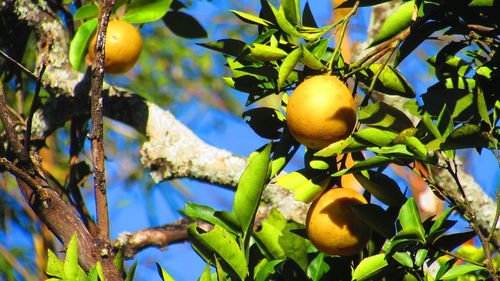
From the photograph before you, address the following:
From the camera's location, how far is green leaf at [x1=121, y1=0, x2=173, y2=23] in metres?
1.52

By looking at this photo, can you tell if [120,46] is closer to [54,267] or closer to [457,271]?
[54,267]

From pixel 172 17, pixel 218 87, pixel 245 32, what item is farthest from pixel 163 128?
pixel 218 87

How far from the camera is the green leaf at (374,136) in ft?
2.38

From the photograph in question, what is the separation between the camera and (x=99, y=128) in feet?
2.80

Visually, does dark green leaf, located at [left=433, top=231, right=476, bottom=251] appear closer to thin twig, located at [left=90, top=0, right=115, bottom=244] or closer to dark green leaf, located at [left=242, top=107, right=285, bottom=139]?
dark green leaf, located at [left=242, top=107, right=285, bottom=139]

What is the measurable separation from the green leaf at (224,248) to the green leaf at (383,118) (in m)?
0.22

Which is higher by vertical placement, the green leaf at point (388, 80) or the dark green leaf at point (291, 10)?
the dark green leaf at point (291, 10)

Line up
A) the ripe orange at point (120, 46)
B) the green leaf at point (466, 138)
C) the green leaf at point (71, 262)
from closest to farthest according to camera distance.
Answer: the green leaf at point (466, 138) → the green leaf at point (71, 262) → the ripe orange at point (120, 46)

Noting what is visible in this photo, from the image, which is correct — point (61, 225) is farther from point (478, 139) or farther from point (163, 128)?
point (163, 128)

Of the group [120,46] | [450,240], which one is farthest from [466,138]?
[120,46]

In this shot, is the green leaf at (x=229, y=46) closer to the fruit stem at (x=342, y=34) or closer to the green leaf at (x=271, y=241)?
the fruit stem at (x=342, y=34)

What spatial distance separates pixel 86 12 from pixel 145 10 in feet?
0.46

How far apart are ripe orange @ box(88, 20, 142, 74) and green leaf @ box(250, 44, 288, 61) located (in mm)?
718

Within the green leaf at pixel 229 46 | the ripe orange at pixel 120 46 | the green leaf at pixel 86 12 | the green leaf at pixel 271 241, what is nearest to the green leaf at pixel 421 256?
the green leaf at pixel 271 241
